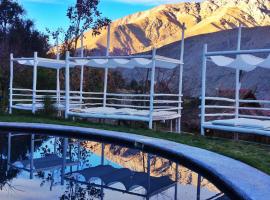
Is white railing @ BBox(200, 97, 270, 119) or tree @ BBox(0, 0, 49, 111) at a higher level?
tree @ BBox(0, 0, 49, 111)

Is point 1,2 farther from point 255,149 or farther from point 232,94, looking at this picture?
point 255,149

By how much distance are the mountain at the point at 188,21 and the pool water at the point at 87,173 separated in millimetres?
44327

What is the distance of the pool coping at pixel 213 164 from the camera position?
4932 millimetres

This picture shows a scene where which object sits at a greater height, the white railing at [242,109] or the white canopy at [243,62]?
the white canopy at [243,62]

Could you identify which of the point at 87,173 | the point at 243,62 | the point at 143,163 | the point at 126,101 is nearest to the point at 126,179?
the point at 87,173

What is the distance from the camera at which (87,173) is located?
732 cm

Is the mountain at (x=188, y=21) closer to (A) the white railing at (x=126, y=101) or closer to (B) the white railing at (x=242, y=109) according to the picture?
(A) the white railing at (x=126, y=101)

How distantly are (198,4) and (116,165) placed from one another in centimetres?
6394

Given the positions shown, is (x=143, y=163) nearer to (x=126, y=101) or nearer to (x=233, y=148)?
(x=233, y=148)

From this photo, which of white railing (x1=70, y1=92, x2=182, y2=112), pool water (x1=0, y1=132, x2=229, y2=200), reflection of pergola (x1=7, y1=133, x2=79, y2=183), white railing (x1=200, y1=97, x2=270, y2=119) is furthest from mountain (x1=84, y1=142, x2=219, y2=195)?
white railing (x1=70, y1=92, x2=182, y2=112)

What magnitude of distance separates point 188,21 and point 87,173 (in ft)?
201

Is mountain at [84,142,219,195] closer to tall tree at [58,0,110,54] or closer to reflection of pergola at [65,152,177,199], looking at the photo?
reflection of pergola at [65,152,177,199]

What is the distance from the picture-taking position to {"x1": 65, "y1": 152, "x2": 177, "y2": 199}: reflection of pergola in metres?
6.19

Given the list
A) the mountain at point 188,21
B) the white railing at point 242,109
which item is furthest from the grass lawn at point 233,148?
the mountain at point 188,21
